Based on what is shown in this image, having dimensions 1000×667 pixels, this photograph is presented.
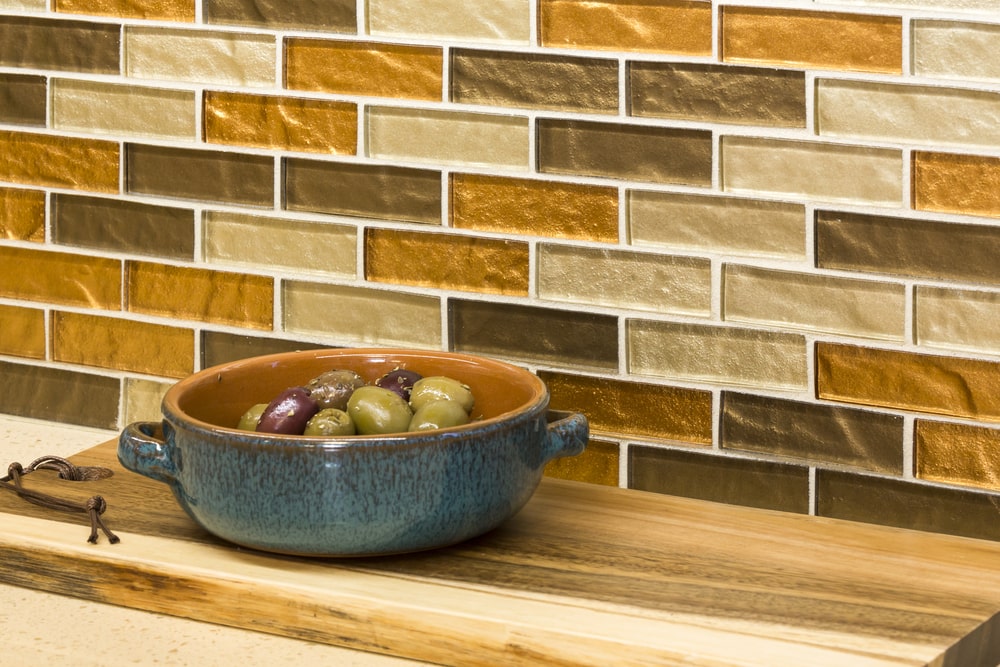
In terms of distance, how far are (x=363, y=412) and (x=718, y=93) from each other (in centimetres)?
45

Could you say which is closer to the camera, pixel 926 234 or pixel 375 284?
pixel 926 234

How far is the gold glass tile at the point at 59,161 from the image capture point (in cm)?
164

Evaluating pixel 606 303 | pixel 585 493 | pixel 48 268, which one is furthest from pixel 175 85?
pixel 585 493

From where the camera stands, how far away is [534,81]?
141 centimetres

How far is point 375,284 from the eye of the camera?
153 cm

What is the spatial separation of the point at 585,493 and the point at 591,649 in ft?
1.07

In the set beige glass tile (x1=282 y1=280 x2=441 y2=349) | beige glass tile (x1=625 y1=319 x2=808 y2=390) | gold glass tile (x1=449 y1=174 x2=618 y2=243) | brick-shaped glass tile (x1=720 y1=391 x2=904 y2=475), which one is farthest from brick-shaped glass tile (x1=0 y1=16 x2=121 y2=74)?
brick-shaped glass tile (x1=720 y1=391 x2=904 y2=475)

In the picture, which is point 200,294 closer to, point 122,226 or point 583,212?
point 122,226

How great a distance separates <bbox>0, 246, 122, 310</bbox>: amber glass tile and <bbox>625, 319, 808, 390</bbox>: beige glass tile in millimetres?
632

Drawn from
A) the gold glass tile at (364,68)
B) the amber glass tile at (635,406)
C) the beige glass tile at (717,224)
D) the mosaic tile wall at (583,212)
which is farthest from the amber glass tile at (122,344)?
the beige glass tile at (717,224)

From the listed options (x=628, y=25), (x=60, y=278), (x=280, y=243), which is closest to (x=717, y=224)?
(x=628, y=25)

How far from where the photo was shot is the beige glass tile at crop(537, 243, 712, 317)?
1.38 metres

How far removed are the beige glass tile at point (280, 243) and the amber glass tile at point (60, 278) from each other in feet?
0.47

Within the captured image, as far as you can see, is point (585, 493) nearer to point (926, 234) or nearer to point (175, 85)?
point (926, 234)
